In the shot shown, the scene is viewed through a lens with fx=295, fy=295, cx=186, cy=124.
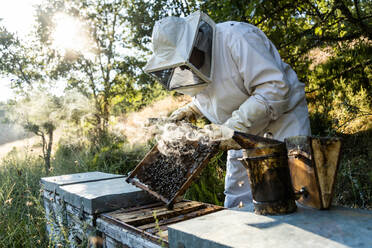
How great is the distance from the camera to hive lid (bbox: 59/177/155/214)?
76.3 inches

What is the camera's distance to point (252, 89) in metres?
2.38

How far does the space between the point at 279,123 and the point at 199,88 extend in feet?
2.39

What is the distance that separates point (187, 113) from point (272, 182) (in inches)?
72.6

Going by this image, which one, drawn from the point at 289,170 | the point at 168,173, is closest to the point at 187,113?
the point at 168,173

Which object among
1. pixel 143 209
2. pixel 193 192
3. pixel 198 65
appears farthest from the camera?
pixel 193 192

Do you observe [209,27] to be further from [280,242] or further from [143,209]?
[280,242]

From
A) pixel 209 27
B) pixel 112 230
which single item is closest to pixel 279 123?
pixel 209 27

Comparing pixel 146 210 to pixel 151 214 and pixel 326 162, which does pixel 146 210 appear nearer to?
pixel 151 214

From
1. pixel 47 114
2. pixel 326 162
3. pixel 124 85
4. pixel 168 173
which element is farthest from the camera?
pixel 124 85

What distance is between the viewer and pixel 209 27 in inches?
96.2

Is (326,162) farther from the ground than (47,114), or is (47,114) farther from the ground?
(47,114)

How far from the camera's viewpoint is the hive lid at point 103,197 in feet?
6.36

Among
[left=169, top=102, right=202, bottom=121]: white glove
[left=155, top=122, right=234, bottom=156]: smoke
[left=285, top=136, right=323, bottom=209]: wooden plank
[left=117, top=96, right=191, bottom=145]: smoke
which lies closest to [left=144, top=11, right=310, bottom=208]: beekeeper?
[left=169, top=102, right=202, bottom=121]: white glove

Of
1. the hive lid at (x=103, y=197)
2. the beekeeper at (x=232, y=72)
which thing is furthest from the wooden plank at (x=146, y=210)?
the beekeeper at (x=232, y=72)
